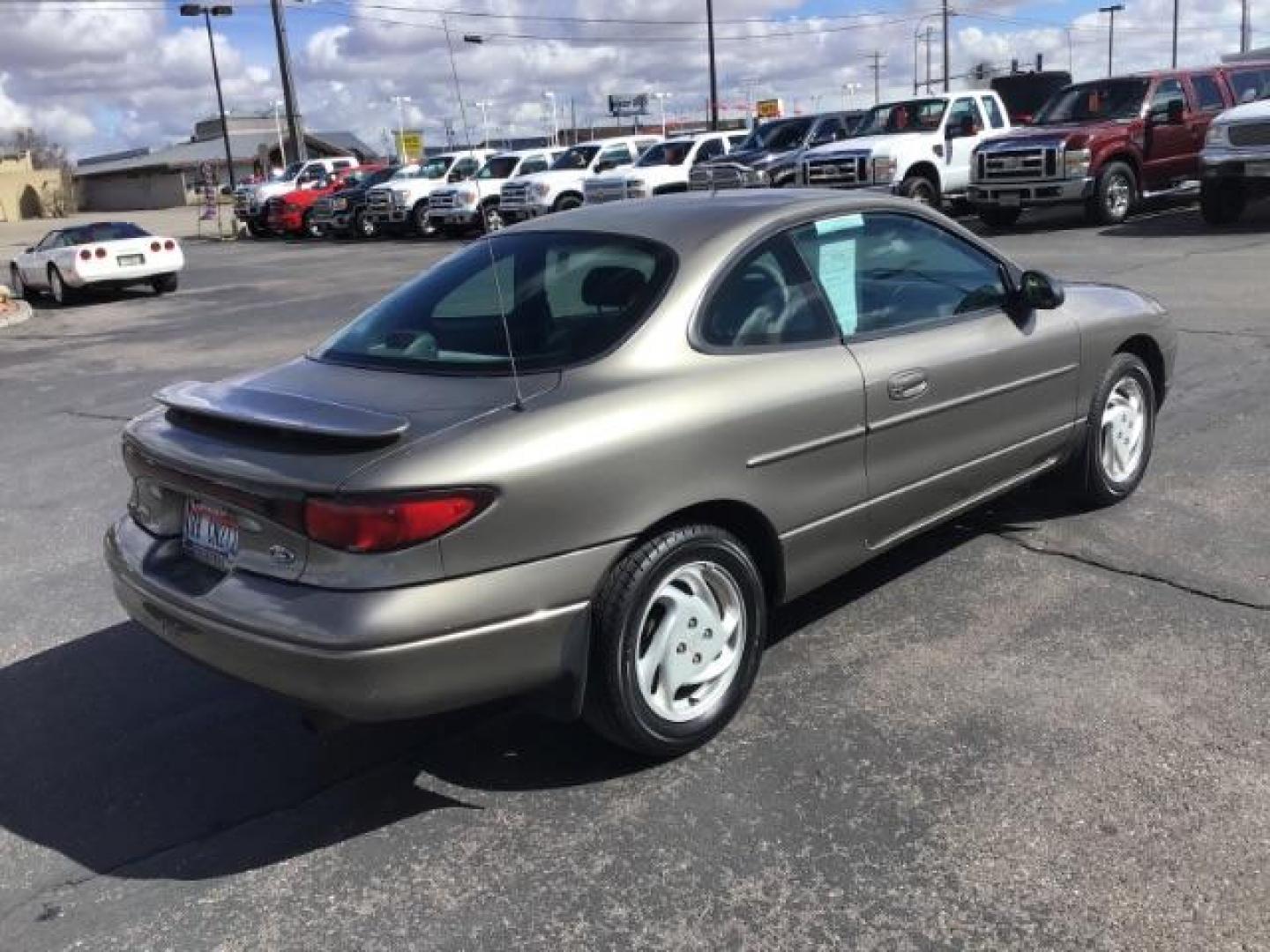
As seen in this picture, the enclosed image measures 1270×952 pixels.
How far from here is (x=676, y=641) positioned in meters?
3.44

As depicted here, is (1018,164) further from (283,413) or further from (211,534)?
(211,534)

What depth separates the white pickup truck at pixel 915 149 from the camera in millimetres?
19156

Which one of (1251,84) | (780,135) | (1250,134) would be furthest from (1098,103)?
(780,135)

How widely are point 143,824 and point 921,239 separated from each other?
3.35 metres

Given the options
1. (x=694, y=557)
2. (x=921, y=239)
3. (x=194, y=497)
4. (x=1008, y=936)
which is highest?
(x=921, y=239)

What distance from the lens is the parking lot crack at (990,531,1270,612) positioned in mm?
4340

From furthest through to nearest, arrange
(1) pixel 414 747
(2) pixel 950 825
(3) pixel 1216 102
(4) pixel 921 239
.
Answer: (3) pixel 1216 102 → (4) pixel 921 239 → (1) pixel 414 747 → (2) pixel 950 825

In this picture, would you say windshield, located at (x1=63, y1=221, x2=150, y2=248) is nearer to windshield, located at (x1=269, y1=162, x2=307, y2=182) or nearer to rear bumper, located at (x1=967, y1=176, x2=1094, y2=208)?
rear bumper, located at (x1=967, y1=176, x2=1094, y2=208)

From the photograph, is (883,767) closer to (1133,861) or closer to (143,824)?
(1133,861)

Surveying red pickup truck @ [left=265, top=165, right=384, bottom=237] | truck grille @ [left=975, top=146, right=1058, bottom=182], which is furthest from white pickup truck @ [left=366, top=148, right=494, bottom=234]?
truck grille @ [left=975, top=146, right=1058, bottom=182]

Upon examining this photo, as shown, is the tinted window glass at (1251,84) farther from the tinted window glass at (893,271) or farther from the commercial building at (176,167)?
the commercial building at (176,167)

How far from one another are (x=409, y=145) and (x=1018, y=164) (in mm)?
43083

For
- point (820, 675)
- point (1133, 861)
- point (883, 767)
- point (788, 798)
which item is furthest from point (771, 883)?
point (820, 675)

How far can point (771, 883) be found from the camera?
114 inches
